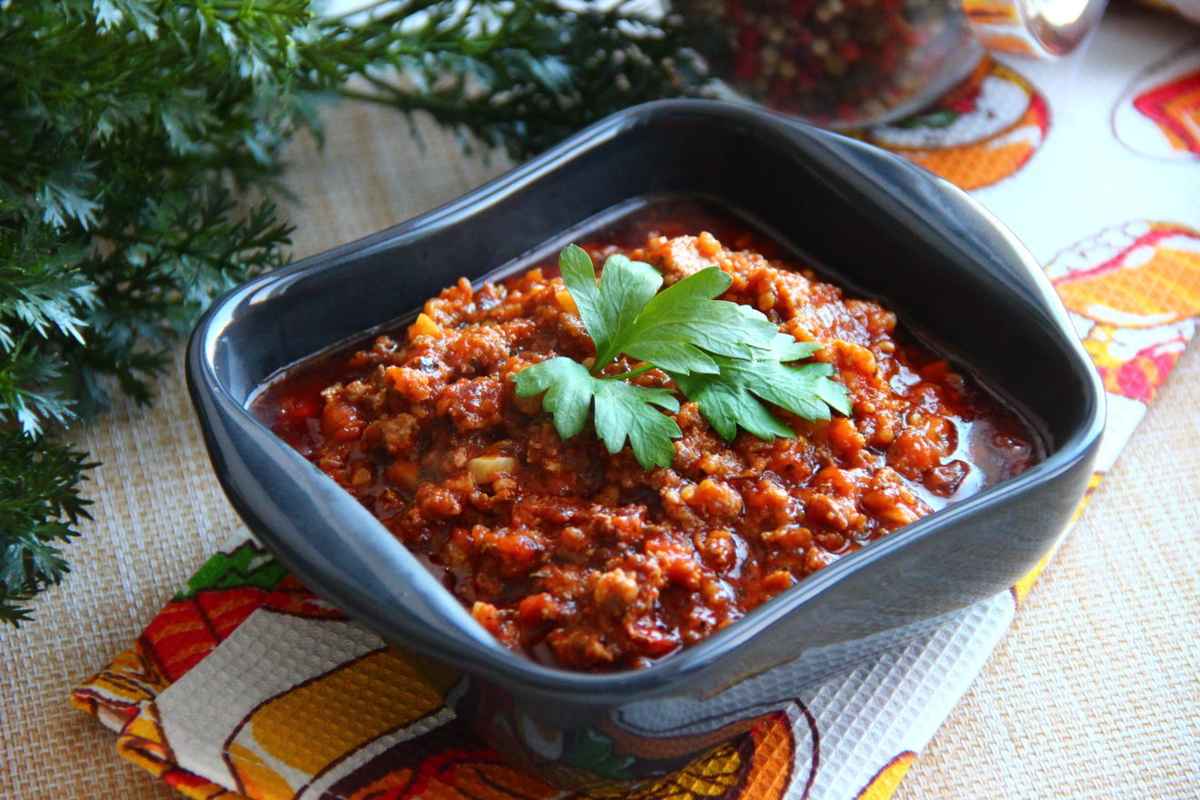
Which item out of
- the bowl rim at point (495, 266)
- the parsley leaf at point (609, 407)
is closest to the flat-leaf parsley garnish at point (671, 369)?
the parsley leaf at point (609, 407)

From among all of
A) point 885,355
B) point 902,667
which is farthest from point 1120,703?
point 885,355

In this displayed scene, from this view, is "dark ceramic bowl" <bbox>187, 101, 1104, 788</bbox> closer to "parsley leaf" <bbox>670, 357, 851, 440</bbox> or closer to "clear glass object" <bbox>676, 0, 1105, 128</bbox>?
"parsley leaf" <bbox>670, 357, 851, 440</bbox>

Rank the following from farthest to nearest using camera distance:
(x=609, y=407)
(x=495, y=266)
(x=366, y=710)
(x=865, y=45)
Result: (x=865, y=45), (x=495, y=266), (x=366, y=710), (x=609, y=407)

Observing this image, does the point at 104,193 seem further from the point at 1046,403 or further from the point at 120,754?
the point at 1046,403

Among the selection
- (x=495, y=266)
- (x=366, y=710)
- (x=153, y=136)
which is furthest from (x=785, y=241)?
(x=153, y=136)

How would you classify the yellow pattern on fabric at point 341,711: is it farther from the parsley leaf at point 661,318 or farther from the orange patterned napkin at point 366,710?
the parsley leaf at point 661,318

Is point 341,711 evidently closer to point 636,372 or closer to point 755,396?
point 636,372
